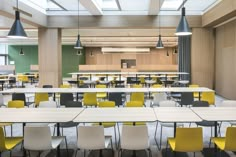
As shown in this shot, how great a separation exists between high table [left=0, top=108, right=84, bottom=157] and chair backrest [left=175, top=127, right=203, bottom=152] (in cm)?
134

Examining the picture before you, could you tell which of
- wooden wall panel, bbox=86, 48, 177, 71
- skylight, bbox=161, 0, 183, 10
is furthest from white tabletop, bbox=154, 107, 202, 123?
wooden wall panel, bbox=86, 48, 177, 71

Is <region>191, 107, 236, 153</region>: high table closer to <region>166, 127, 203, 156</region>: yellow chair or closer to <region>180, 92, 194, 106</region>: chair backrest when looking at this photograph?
<region>166, 127, 203, 156</region>: yellow chair

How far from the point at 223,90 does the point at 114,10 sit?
5005 millimetres

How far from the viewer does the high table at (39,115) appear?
3.55 metres

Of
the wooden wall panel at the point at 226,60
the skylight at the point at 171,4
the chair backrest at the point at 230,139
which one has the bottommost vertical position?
the chair backrest at the point at 230,139

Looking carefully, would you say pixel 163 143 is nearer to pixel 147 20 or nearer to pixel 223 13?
pixel 223 13

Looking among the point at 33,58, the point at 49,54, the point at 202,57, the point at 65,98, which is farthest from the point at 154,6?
the point at 33,58

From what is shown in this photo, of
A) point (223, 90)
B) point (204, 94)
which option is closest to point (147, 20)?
point (223, 90)

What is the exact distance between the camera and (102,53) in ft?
72.0

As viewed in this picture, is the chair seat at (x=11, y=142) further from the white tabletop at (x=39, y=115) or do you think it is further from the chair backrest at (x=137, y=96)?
the chair backrest at (x=137, y=96)

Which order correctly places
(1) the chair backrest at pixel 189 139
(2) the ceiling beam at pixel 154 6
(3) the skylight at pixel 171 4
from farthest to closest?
(3) the skylight at pixel 171 4
(2) the ceiling beam at pixel 154 6
(1) the chair backrest at pixel 189 139

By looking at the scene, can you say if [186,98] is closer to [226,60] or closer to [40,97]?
[40,97]

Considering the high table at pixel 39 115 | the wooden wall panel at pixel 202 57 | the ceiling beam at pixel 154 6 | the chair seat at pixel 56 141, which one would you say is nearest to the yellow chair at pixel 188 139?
the high table at pixel 39 115

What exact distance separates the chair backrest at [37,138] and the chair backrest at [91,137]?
36cm
